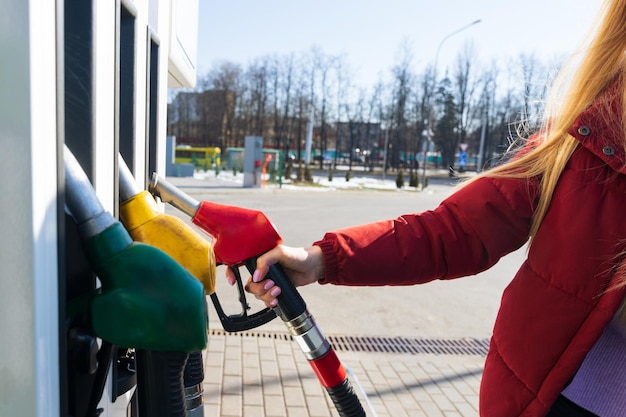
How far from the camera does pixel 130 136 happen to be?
107cm

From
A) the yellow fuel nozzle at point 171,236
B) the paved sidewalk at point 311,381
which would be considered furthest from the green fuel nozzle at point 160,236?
the paved sidewalk at point 311,381

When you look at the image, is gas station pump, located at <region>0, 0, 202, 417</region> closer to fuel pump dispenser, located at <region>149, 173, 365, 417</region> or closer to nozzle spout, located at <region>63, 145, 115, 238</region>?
nozzle spout, located at <region>63, 145, 115, 238</region>

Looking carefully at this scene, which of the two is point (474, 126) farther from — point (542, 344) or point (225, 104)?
point (542, 344)

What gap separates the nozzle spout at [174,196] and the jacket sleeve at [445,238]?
35 centimetres

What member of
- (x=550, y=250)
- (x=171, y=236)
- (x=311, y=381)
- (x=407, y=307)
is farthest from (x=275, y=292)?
(x=407, y=307)

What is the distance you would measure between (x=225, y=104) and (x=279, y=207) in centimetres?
4050

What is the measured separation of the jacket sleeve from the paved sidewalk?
2.07 metres

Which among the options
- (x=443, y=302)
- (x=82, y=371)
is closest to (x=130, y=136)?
(x=82, y=371)

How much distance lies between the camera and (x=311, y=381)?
3811mm

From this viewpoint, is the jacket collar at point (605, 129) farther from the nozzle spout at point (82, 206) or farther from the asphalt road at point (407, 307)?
the asphalt road at point (407, 307)

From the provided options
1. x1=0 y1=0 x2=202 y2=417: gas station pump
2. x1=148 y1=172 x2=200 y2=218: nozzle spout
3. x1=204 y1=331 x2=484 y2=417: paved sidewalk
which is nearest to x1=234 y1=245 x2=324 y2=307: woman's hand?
x1=148 y1=172 x2=200 y2=218: nozzle spout

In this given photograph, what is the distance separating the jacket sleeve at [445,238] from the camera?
4.16ft

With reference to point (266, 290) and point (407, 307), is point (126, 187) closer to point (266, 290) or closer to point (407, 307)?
point (266, 290)

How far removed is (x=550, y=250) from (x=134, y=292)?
0.99 metres
